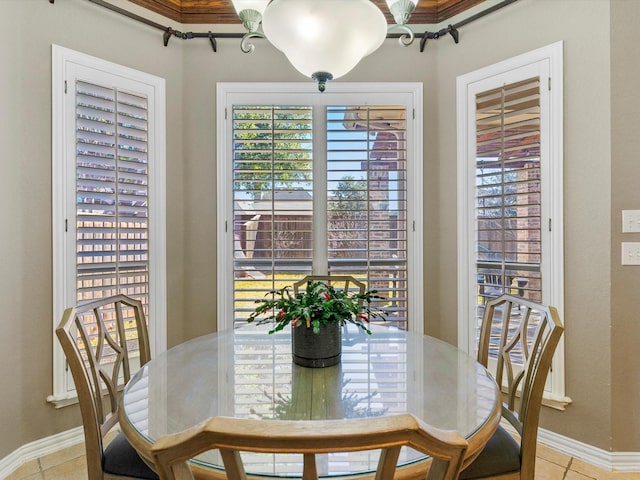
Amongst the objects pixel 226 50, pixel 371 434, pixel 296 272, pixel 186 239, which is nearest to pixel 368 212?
pixel 296 272

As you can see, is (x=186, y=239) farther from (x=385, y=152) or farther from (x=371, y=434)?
(x=371, y=434)

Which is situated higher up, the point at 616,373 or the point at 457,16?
the point at 457,16

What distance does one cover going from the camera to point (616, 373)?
2049mm

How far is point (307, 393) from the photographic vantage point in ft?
3.95

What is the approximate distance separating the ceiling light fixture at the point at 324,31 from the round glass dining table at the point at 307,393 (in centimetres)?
113

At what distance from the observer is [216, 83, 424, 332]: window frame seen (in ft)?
9.06

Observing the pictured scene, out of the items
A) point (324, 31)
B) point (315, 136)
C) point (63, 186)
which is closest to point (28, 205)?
point (63, 186)

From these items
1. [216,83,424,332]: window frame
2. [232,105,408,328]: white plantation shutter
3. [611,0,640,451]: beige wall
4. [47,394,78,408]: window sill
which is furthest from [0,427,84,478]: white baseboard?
[611,0,640,451]: beige wall

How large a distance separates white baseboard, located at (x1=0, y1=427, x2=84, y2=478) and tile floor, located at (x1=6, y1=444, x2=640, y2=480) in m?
0.03

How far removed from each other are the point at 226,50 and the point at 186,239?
1406 mm

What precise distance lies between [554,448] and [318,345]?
1.77 m

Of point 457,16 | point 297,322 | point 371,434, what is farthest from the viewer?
point 457,16

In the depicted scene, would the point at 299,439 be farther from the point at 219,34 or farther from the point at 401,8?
the point at 219,34

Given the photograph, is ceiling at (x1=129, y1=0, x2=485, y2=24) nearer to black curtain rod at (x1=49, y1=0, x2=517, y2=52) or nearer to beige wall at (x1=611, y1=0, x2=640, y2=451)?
black curtain rod at (x1=49, y1=0, x2=517, y2=52)
